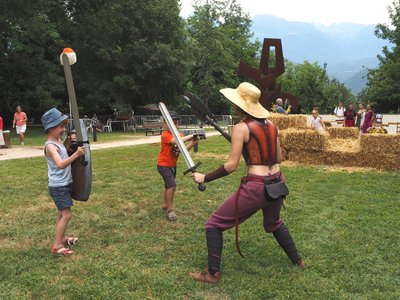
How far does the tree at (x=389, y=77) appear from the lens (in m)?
39.3

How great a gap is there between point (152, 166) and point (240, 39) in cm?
5006

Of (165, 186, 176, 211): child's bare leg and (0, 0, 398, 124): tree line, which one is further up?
(0, 0, 398, 124): tree line

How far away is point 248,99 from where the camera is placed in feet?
13.3

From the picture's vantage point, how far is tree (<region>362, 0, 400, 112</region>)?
39.3 meters

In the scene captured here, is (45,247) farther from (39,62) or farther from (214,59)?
(214,59)

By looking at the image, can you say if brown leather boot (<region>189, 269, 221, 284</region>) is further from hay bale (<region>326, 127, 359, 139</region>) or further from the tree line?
the tree line

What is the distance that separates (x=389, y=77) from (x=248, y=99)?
4039cm

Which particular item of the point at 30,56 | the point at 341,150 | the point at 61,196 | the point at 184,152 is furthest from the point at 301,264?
the point at 30,56

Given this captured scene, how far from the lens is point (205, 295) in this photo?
3.79 metres

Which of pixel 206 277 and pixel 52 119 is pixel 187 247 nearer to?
pixel 206 277

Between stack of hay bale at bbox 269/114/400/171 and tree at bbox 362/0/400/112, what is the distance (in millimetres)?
30498

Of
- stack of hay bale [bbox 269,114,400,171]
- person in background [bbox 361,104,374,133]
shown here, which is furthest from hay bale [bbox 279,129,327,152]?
person in background [bbox 361,104,374,133]

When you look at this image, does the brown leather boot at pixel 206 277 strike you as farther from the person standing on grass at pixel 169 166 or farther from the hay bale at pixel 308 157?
the hay bale at pixel 308 157

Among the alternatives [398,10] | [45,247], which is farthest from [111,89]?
[398,10]
